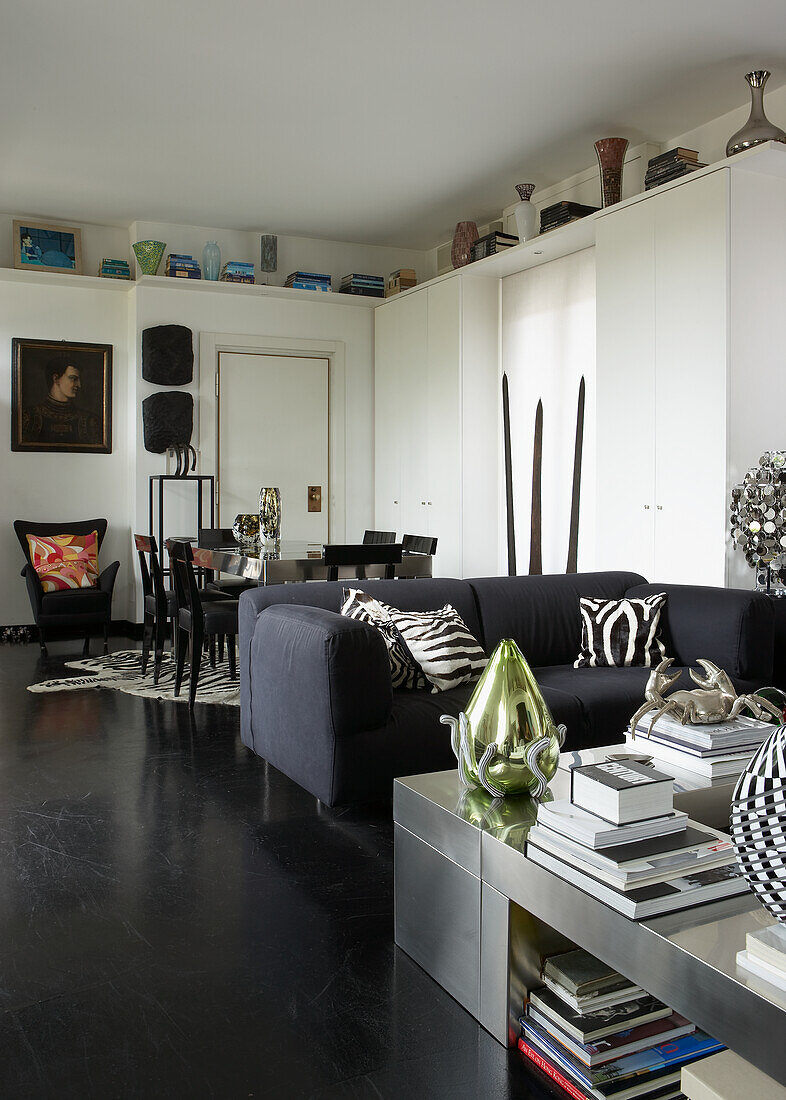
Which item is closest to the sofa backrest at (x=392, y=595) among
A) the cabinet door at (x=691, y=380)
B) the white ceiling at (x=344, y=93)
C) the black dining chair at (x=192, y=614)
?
the black dining chair at (x=192, y=614)

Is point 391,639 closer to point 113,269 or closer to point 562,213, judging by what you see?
point 562,213

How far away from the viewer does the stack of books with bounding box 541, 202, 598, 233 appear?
18.5 ft

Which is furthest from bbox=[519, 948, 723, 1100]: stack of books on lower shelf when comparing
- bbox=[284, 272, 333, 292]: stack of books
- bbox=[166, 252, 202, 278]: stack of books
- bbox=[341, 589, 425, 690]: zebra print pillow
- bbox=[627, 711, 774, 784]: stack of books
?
bbox=[284, 272, 333, 292]: stack of books

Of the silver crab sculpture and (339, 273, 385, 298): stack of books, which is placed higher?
(339, 273, 385, 298): stack of books

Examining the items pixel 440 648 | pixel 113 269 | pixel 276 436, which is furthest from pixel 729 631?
pixel 113 269

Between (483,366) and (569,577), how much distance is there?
3200 millimetres

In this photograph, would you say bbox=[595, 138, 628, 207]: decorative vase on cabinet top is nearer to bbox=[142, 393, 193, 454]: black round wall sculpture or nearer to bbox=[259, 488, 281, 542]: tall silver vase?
bbox=[259, 488, 281, 542]: tall silver vase

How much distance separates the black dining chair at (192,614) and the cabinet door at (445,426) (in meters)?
2.32

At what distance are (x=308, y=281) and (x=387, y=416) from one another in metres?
1.29

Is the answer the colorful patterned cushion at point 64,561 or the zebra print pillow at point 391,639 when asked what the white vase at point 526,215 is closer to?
the zebra print pillow at point 391,639

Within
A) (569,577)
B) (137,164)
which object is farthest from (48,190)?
(569,577)

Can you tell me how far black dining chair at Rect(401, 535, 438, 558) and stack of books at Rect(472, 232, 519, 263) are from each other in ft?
7.17

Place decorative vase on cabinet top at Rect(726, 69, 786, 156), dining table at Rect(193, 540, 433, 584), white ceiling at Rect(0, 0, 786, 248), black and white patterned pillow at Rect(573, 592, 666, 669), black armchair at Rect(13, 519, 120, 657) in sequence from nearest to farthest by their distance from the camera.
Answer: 1. black and white patterned pillow at Rect(573, 592, 666, 669)
2. white ceiling at Rect(0, 0, 786, 248)
3. decorative vase on cabinet top at Rect(726, 69, 786, 156)
4. dining table at Rect(193, 540, 433, 584)
5. black armchair at Rect(13, 519, 120, 657)

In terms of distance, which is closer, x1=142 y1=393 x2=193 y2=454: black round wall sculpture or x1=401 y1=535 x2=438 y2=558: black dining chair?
x1=401 y1=535 x2=438 y2=558: black dining chair
